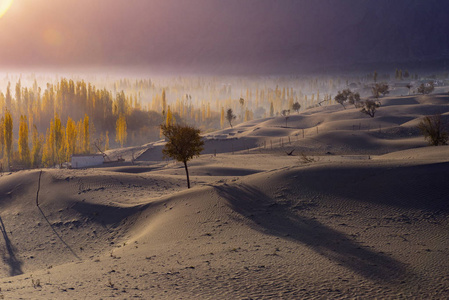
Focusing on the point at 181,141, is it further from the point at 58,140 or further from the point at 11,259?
the point at 58,140

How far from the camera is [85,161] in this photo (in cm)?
5991

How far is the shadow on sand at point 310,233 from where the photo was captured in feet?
45.1

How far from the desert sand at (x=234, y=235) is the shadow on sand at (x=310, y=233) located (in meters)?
0.06

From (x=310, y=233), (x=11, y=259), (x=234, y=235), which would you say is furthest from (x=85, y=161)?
(x=310, y=233)

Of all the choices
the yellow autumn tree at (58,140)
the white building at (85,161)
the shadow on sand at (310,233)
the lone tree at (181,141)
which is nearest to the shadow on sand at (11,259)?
the shadow on sand at (310,233)

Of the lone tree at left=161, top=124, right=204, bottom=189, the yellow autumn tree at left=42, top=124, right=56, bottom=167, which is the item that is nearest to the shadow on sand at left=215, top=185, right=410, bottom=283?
the lone tree at left=161, top=124, right=204, bottom=189

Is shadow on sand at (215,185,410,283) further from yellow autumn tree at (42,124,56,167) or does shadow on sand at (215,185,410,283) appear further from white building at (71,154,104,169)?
yellow autumn tree at (42,124,56,167)

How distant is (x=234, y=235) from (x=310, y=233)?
145 inches

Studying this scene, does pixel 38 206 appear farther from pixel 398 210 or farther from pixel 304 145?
pixel 304 145

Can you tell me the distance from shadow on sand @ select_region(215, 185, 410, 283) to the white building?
39058 millimetres

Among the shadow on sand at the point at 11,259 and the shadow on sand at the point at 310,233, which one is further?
the shadow on sand at the point at 11,259

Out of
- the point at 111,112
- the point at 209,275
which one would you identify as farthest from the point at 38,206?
the point at 111,112

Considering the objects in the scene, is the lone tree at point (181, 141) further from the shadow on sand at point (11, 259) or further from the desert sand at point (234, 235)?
the shadow on sand at point (11, 259)

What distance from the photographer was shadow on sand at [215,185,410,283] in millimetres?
13734
